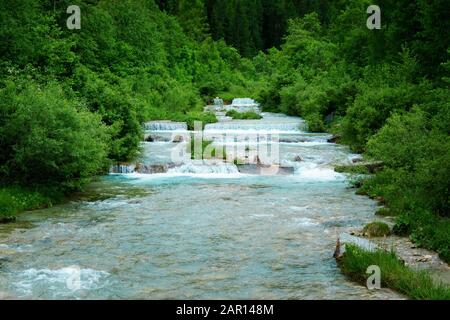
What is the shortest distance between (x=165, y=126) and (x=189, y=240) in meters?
26.9

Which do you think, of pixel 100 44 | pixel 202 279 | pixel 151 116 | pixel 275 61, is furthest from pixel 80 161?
pixel 275 61

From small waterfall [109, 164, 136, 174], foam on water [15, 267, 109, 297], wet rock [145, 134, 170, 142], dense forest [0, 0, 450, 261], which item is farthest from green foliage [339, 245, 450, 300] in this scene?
wet rock [145, 134, 170, 142]

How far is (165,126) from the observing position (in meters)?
41.5

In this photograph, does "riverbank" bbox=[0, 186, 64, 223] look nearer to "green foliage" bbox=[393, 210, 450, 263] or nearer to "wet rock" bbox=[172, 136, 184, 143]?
"green foliage" bbox=[393, 210, 450, 263]

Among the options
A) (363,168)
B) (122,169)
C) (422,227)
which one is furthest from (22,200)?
(363,168)

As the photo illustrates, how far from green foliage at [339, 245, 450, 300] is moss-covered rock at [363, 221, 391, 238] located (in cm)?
236

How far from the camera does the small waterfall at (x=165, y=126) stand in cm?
4120

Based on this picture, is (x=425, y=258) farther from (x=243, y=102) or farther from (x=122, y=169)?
(x=243, y=102)

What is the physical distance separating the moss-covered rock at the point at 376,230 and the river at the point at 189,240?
2.82 ft

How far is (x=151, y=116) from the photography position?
45688 mm

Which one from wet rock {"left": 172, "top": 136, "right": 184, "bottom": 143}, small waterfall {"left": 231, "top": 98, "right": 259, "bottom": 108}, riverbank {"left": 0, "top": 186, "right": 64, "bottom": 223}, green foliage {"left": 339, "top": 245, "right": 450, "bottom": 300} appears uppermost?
small waterfall {"left": 231, "top": 98, "right": 259, "bottom": 108}

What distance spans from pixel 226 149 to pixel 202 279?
63.0 feet

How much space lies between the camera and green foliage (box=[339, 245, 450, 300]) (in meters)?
10.3
